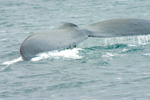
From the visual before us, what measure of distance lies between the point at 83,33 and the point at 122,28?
2.75 feet

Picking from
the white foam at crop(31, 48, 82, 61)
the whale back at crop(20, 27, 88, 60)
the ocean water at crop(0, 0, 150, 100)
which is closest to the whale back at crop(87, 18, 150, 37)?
the whale back at crop(20, 27, 88, 60)

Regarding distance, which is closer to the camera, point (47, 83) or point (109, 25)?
point (47, 83)

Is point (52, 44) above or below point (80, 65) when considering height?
above

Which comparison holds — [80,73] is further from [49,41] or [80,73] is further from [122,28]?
[122,28]

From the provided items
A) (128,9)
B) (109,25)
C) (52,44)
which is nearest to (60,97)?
(52,44)

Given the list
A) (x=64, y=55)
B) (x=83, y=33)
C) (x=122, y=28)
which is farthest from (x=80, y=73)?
(x=122, y=28)

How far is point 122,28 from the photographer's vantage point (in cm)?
604

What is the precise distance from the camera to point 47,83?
5.35 m

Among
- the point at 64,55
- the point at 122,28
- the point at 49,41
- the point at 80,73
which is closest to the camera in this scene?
the point at 49,41

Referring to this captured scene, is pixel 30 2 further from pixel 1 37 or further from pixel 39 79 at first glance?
pixel 39 79

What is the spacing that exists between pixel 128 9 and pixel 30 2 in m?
8.17

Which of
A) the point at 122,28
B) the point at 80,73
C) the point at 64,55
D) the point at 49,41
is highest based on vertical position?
the point at 122,28

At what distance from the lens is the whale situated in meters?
5.39

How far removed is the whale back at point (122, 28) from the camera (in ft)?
19.4
